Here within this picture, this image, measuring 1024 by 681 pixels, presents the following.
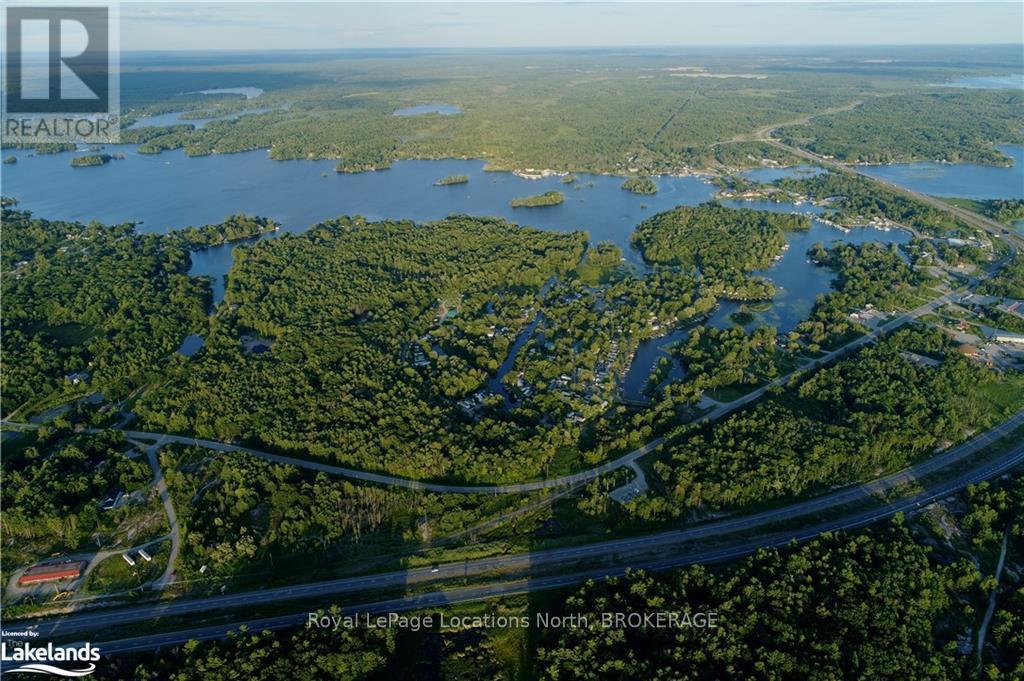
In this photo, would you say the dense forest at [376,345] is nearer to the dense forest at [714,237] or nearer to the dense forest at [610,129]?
the dense forest at [714,237]

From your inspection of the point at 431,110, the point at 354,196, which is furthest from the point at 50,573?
the point at 431,110

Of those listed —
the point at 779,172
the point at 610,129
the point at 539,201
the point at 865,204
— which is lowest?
the point at 539,201

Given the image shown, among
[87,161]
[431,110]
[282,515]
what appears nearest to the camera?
[282,515]

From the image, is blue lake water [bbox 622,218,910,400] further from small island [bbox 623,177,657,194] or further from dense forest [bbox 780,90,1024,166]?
dense forest [bbox 780,90,1024,166]

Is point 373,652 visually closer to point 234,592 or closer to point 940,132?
point 234,592

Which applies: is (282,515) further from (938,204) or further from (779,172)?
(779,172)

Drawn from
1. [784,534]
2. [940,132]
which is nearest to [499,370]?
[784,534]

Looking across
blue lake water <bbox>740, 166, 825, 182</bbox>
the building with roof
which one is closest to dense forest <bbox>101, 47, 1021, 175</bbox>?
blue lake water <bbox>740, 166, 825, 182</bbox>
